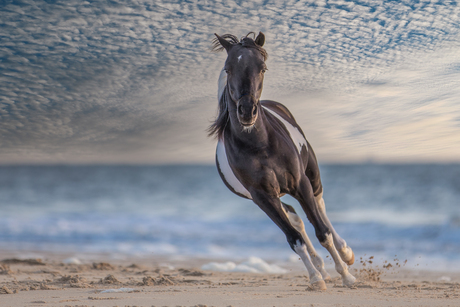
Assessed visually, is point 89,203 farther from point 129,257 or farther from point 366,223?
point 366,223

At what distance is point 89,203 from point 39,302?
17.0m

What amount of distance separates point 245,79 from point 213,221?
1154 cm

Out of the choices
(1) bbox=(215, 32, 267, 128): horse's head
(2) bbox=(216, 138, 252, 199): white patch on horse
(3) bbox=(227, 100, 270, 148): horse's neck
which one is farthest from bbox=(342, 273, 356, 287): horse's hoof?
(1) bbox=(215, 32, 267, 128): horse's head

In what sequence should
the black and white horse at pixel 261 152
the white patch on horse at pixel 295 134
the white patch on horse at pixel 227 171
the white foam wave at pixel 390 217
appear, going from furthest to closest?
the white foam wave at pixel 390 217, the white patch on horse at pixel 227 171, the white patch on horse at pixel 295 134, the black and white horse at pixel 261 152

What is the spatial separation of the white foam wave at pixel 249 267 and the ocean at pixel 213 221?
33.9 inches

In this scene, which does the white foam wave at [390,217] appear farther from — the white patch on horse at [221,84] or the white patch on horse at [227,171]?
the white patch on horse at [221,84]

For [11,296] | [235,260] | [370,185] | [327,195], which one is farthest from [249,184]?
[370,185]

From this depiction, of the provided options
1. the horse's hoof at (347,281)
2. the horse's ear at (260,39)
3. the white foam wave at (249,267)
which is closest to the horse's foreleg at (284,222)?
the horse's hoof at (347,281)

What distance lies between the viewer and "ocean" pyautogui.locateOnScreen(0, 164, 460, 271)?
361 inches

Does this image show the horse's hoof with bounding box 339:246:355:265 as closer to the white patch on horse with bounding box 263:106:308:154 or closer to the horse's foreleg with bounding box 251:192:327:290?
the horse's foreleg with bounding box 251:192:327:290

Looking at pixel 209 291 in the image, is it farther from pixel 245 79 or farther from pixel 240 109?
pixel 245 79

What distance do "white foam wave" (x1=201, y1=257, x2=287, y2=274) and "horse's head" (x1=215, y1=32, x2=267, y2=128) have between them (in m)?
4.45

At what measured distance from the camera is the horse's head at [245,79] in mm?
3215

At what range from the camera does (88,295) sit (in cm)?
403
